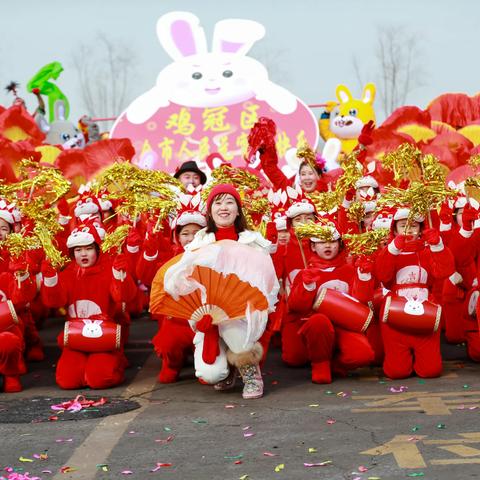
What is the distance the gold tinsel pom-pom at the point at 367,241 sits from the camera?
19.9 feet

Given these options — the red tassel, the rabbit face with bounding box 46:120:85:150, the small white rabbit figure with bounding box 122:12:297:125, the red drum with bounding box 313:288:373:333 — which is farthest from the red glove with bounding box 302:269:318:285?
the rabbit face with bounding box 46:120:85:150

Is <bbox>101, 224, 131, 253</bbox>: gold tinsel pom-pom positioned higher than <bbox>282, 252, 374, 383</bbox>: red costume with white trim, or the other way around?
<bbox>101, 224, 131, 253</bbox>: gold tinsel pom-pom

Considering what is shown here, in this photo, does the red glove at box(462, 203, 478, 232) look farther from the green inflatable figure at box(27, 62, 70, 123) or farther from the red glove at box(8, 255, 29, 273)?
the green inflatable figure at box(27, 62, 70, 123)

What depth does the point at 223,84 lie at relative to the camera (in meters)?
14.1

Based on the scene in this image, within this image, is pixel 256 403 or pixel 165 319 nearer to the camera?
pixel 256 403

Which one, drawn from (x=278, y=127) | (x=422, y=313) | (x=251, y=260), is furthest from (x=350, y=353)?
(x=278, y=127)

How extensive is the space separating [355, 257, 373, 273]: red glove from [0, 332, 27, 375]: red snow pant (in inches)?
92.4

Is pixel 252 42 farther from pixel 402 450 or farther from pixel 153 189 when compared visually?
pixel 402 450

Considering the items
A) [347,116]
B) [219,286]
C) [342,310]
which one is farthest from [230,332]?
[347,116]

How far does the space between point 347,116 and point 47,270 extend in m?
10.4

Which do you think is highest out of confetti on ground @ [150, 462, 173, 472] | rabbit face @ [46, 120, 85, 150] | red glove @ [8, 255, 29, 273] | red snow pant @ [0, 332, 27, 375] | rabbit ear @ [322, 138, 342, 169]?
rabbit face @ [46, 120, 85, 150]

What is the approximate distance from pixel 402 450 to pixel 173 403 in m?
1.78

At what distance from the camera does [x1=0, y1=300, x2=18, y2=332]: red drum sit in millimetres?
6188

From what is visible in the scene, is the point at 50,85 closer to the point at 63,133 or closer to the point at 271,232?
the point at 63,133
